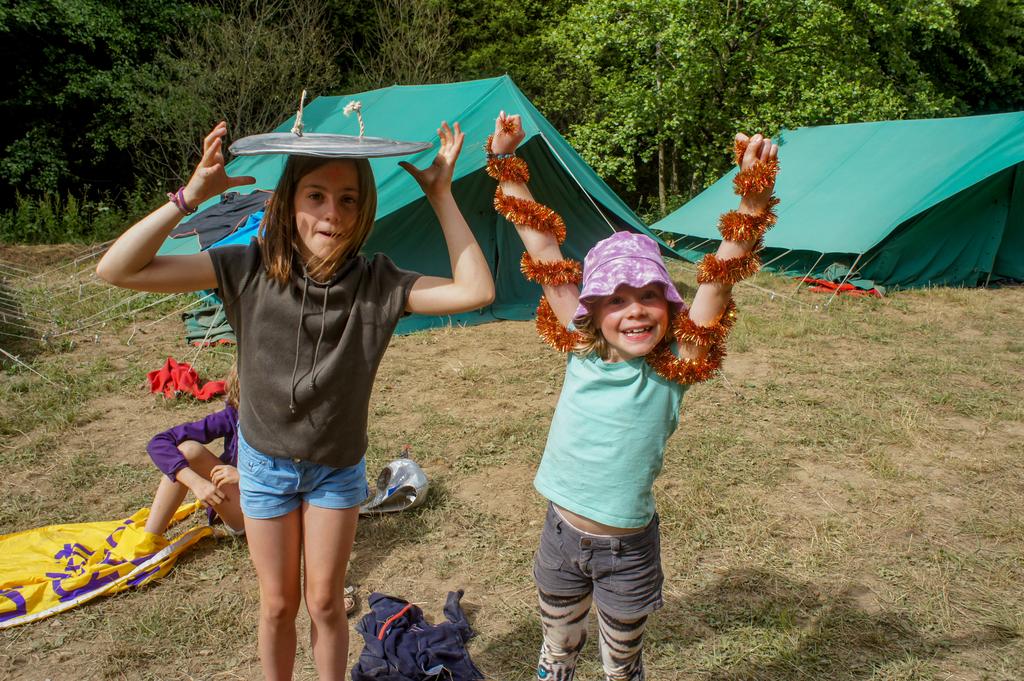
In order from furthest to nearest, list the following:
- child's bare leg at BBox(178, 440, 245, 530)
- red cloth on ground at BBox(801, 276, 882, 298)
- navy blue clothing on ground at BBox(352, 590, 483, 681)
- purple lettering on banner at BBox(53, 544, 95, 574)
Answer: red cloth on ground at BBox(801, 276, 882, 298), child's bare leg at BBox(178, 440, 245, 530), purple lettering on banner at BBox(53, 544, 95, 574), navy blue clothing on ground at BBox(352, 590, 483, 681)

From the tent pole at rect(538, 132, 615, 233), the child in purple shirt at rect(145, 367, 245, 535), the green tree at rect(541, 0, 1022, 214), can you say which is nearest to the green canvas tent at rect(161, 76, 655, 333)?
the tent pole at rect(538, 132, 615, 233)

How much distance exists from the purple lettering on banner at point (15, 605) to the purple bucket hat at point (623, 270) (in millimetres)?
2307

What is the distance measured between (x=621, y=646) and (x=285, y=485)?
0.93 meters

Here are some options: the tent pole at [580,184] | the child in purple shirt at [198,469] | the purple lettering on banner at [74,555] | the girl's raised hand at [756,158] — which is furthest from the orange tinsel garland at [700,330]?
the tent pole at [580,184]

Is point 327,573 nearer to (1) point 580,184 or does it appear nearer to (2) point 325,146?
(2) point 325,146

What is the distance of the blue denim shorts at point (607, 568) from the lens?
6.17ft

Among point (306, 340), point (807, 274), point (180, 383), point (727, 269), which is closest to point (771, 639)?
point (727, 269)

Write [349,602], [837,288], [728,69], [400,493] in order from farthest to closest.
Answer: [728,69]
[837,288]
[400,493]
[349,602]

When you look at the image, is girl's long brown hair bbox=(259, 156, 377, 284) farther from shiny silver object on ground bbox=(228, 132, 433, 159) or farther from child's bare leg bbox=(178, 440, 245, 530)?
child's bare leg bbox=(178, 440, 245, 530)

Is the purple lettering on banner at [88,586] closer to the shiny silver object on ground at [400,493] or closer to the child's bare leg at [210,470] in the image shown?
the child's bare leg at [210,470]

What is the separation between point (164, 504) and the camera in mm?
3090

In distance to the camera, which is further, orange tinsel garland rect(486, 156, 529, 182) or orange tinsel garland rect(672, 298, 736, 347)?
orange tinsel garland rect(486, 156, 529, 182)

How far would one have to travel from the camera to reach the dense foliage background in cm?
1164

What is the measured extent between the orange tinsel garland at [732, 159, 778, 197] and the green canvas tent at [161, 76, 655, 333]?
16.5 feet
